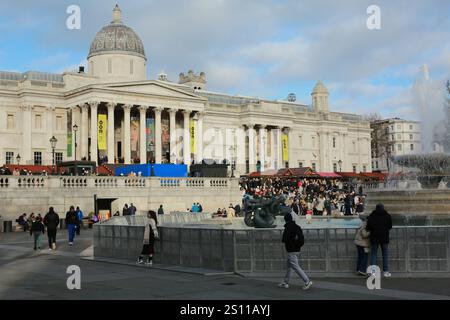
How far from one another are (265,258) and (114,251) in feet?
22.4

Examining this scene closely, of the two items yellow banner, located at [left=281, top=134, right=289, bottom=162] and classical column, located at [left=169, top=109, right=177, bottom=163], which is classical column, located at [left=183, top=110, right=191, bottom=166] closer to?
classical column, located at [left=169, top=109, right=177, bottom=163]

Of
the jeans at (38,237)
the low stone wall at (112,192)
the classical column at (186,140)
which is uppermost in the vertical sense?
the classical column at (186,140)

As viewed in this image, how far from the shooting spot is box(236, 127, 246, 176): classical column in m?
91.4

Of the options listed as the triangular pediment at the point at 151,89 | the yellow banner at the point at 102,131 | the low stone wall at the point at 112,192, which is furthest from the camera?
the triangular pediment at the point at 151,89

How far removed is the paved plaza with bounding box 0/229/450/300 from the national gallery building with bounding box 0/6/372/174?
43636mm

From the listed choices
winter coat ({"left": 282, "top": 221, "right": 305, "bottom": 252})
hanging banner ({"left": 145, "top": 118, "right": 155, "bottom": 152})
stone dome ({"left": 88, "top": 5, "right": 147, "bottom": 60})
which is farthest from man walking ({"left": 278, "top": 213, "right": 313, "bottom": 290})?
stone dome ({"left": 88, "top": 5, "right": 147, "bottom": 60})

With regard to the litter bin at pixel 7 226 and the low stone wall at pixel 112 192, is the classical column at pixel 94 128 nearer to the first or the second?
the low stone wall at pixel 112 192

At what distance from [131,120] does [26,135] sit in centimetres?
1282

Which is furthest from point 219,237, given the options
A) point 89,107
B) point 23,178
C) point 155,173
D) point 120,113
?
point 120,113

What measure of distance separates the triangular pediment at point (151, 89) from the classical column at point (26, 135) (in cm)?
959

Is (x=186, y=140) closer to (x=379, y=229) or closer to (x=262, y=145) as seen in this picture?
(x=262, y=145)

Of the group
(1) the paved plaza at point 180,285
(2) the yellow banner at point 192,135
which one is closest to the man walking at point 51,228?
(1) the paved plaza at point 180,285

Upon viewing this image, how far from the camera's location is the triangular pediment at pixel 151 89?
7244cm

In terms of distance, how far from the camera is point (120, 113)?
77.4m
